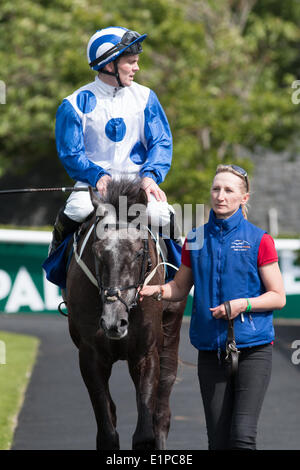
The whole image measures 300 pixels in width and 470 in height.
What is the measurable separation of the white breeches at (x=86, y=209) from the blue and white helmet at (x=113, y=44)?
0.78m

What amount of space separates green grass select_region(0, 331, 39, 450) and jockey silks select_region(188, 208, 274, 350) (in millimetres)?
2987

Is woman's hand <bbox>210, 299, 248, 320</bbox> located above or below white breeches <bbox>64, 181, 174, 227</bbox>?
below

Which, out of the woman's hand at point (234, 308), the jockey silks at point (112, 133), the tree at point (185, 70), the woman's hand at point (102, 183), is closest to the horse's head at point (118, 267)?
the woman's hand at point (102, 183)

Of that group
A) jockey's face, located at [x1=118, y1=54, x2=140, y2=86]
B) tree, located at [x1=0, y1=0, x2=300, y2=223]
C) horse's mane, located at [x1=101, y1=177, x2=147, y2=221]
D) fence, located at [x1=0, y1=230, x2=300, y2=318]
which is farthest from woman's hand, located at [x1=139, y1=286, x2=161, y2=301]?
tree, located at [x1=0, y1=0, x2=300, y2=223]

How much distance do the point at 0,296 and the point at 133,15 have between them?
7.31m

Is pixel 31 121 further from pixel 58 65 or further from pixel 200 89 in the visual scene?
pixel 200 89

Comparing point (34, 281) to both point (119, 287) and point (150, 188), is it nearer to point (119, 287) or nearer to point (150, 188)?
point (150, 188)

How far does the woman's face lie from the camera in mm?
4367

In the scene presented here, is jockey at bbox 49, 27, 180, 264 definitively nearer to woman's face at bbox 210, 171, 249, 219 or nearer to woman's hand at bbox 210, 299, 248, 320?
woman's face at bbox 210, 171, 249, 219

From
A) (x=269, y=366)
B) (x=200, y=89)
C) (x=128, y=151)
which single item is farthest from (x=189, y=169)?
(x=269, y=366)

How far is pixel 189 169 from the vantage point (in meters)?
18.2

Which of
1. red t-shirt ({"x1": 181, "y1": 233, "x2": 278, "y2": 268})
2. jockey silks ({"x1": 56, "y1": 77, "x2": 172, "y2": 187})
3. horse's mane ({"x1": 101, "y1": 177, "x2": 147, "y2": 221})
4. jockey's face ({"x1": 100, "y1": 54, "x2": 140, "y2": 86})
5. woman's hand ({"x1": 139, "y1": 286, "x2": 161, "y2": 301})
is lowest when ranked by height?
woman's hand ({"x1": 139, "y1": 286, "x2": 161, "y2": 301})

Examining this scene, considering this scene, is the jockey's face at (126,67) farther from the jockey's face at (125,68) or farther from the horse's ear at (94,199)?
the horse's ear at (94,199)

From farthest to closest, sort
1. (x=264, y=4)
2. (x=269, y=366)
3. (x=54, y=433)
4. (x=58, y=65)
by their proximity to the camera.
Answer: (x=264, y=4) → (x=58, y=65) → (x=54, y=433) → (x=269, y=366)
